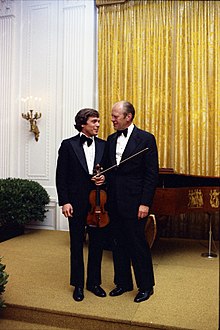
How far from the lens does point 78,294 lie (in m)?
3.14

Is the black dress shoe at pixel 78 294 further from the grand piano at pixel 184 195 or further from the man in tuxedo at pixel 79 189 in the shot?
the grand piano at pixel 184 195

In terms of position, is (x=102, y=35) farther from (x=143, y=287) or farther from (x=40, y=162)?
(x=143, y=287)

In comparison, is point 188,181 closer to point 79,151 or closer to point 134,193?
point 134,193

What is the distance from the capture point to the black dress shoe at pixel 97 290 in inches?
127

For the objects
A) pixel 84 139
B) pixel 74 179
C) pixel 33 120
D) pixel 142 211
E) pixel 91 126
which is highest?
pixel 33 120

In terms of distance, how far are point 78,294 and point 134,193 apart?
0.92 m

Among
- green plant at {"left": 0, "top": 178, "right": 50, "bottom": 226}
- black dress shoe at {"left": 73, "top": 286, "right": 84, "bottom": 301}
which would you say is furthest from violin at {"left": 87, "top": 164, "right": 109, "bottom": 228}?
green plant at {"left": 0, "top": 178, "right": 50, "bottom": 226}

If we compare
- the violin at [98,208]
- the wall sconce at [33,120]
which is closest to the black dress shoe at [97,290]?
the violin at [98,208]

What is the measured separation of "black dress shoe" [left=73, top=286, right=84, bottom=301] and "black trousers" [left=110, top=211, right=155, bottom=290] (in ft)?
1.08

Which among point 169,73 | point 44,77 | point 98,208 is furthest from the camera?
point 44,77

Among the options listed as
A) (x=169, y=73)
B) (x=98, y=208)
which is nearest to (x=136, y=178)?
(x=98, y=208)

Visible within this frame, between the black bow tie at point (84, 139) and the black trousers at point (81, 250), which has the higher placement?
the black bow tie at point (84, 139)

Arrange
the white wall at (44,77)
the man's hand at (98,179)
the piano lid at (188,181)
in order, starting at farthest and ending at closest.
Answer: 1. the white wall at (44,77)
2. the piano lid at (188,181)
3. the man's hand at (98,179)

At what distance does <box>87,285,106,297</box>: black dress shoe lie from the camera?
127 inches
